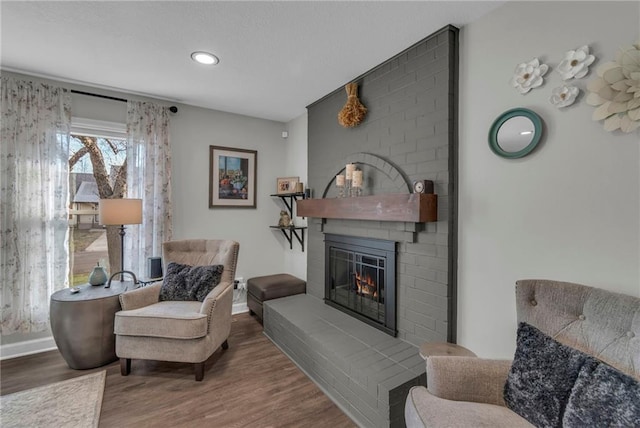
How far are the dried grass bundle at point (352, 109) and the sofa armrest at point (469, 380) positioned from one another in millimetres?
1994

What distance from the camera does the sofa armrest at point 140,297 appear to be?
7.62 feet

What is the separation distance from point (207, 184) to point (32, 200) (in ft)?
5.09

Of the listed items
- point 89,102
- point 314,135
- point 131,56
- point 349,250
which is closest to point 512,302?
point 349,250

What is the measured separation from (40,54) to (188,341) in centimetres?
252

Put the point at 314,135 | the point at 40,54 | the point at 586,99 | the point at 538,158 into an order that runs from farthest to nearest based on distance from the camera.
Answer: the point at 314,135 → the point at 40,54 → the point at 538,158 → the point at 586,99

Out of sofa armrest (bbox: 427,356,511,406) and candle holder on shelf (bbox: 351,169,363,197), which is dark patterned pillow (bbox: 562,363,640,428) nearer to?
sofa armrest (bbox: 427,356,511,406)

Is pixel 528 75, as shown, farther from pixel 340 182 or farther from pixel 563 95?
pixel 340 182

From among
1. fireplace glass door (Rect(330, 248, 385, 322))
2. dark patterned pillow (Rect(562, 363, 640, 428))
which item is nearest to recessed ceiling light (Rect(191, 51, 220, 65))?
fireplace glass door (Rect(330, 248, 385, 322))

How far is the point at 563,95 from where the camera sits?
144 cm

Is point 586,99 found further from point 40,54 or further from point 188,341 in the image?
point 40,54

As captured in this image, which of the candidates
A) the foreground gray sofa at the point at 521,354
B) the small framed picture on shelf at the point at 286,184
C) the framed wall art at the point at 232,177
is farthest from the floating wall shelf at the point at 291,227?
the foreground gray sofa at the point at 521,354

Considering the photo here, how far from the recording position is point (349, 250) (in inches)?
108

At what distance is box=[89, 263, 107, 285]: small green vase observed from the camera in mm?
2623

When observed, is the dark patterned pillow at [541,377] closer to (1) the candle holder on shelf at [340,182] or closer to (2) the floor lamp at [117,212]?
(1) the candle holder on shelf at [340,182]
